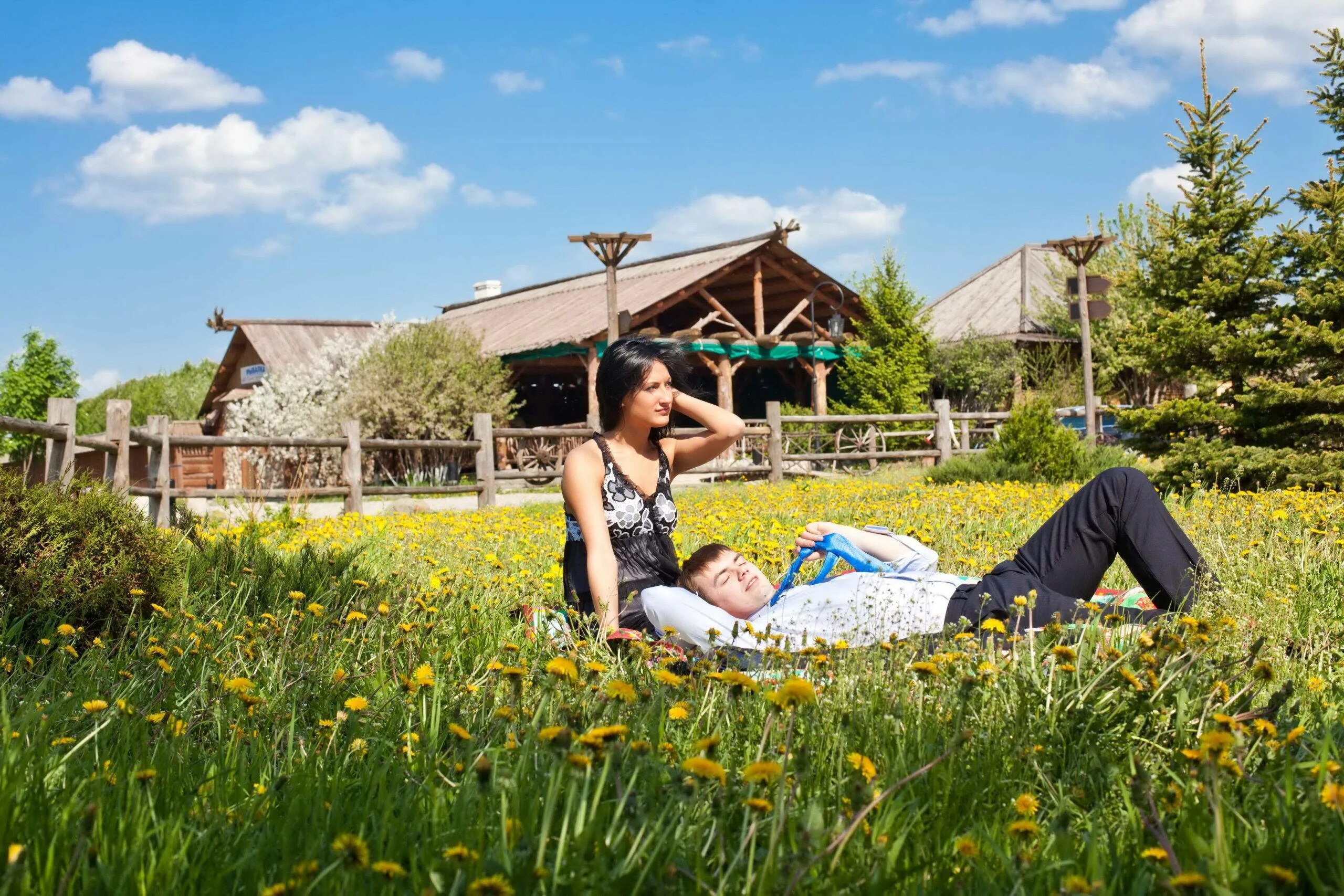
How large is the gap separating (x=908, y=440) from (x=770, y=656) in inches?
855

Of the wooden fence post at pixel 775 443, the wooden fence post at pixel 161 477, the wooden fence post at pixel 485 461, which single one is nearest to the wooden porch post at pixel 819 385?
the wooden fence post at pixel 775 443

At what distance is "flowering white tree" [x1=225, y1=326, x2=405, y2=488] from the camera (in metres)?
23.7

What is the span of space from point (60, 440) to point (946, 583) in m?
5.80

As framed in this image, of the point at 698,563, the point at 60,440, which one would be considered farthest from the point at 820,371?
the point at 698,563

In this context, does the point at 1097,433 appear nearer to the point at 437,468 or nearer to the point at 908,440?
the point at 908,440

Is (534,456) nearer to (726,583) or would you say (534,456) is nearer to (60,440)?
(60,440)

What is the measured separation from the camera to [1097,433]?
22.0 m

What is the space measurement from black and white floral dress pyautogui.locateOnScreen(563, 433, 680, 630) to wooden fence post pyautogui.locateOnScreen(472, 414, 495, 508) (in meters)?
10.8

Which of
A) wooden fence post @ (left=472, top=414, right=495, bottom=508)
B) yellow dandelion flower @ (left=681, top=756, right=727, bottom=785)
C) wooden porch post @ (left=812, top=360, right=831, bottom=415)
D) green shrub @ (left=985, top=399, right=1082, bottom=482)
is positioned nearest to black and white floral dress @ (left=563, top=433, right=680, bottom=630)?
yellow dandelion flower @ (left=681, top=756, right=727, bottom=785)

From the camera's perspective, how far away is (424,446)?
49.9 ft

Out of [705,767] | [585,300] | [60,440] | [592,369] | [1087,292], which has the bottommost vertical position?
[705,767]

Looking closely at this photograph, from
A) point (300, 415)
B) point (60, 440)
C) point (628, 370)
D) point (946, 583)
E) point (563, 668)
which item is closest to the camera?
point (563, 668)

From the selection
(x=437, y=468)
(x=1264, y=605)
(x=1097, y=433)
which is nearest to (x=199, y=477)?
(x=437, y=468)

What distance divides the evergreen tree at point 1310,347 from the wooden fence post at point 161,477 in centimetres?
1050
